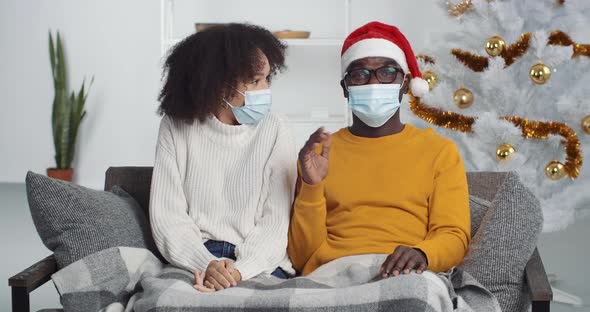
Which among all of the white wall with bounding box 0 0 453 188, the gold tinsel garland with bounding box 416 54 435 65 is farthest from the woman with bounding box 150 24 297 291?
the white wall with bounding box 0 0 453 188

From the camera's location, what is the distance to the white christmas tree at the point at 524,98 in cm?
386

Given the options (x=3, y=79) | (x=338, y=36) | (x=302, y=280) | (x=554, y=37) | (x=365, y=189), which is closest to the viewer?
(x=302, y=280)

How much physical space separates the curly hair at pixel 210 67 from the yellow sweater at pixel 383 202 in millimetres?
308

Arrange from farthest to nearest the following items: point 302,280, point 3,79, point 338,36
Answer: point 3,79 → point 338,36 → point 302,280

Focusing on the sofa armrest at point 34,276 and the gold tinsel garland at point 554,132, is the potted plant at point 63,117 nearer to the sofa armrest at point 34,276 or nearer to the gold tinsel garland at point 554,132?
the gold tinsel garland at point 554,132

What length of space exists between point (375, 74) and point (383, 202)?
1.13 ft

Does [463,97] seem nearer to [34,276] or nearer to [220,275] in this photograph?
[220,275]

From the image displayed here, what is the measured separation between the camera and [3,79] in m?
6.46

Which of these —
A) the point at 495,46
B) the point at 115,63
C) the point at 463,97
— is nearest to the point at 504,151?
the point at 463,97

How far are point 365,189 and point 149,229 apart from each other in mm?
588

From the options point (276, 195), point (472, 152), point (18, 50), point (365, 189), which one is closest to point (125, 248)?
point (276, 195)

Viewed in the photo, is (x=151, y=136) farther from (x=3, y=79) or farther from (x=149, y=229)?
(x=149, y=229)

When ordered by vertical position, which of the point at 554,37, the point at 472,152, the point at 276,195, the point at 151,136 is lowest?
the point at 151,136

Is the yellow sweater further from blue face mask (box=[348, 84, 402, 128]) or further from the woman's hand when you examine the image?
the woman's hand
